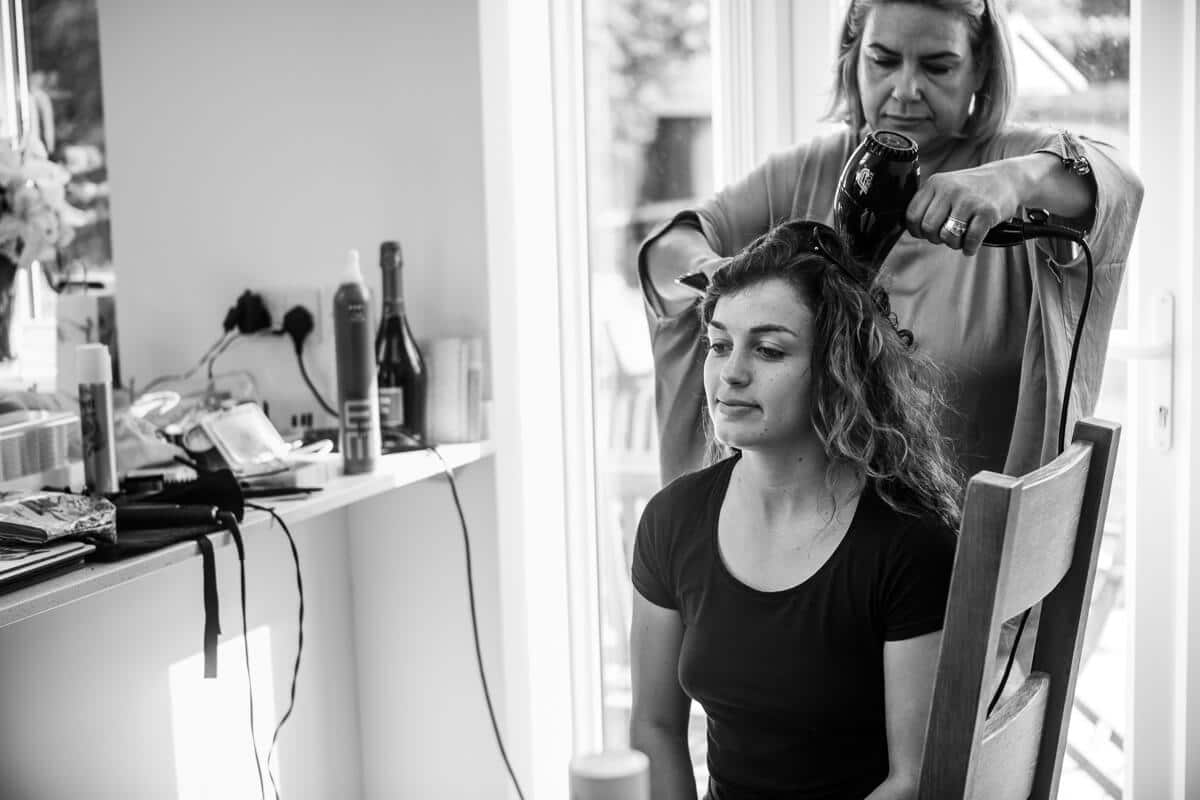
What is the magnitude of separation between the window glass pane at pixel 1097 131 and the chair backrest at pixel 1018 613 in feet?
3.50

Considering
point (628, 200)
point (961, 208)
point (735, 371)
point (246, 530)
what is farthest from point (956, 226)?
point (628, 200)

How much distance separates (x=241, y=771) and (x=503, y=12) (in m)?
1.37

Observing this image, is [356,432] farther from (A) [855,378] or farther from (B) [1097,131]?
(B) [1097,131]

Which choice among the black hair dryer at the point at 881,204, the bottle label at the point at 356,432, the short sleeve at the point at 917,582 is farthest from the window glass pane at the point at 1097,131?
the bottle label at the point at 356,432

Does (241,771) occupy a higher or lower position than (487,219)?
lower

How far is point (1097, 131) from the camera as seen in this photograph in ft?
6.73

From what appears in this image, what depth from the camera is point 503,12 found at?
1.99 meters

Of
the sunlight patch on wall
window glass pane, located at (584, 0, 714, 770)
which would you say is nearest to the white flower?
the sunlight patch on wall

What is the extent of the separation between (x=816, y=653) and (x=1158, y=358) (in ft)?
3.77

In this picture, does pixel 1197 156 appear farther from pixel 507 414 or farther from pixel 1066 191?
pixel 507 414

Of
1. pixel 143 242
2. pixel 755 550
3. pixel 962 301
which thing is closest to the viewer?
→ pixel 755 550

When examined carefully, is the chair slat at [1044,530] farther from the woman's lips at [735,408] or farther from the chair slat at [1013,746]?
the woman's lips at [735,408]

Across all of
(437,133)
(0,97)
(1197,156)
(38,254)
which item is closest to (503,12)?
(437,133)

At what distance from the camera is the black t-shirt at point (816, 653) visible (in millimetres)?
1186
